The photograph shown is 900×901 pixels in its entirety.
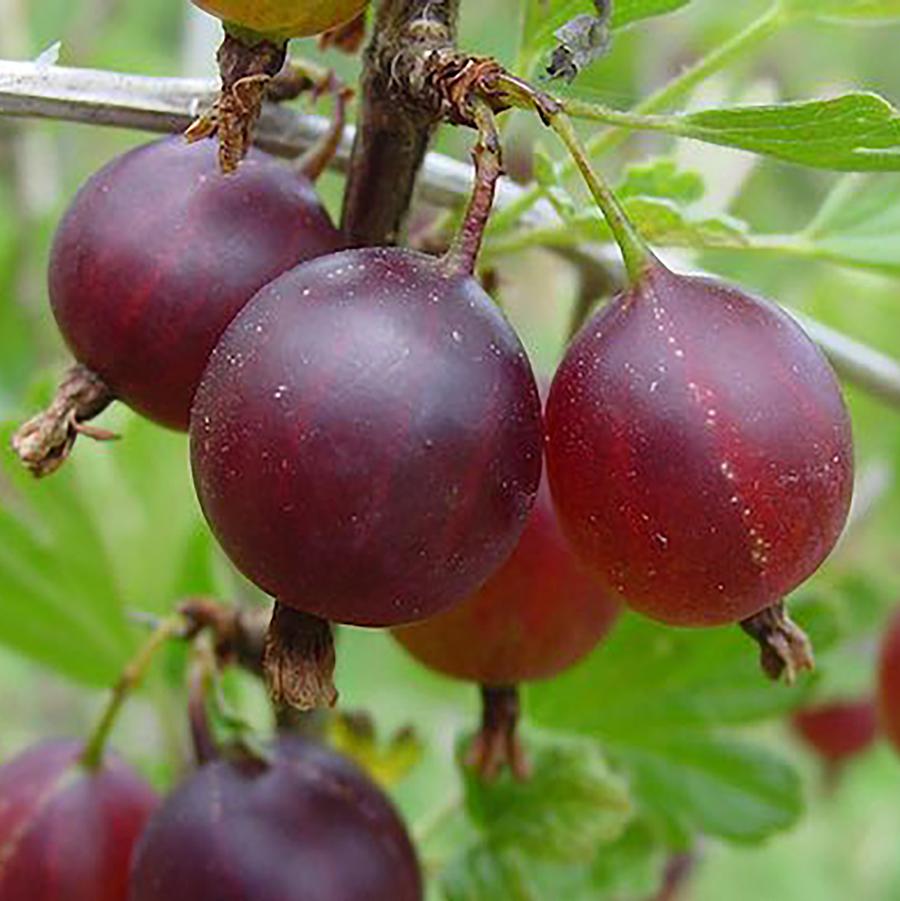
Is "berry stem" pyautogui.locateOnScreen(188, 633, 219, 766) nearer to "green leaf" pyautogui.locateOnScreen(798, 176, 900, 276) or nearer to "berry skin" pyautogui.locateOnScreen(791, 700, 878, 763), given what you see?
"green leaf" pyautogui.locateOnScreen(798, 176, 900, 276)

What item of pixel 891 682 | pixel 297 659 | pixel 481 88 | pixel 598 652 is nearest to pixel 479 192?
pixel 481 88

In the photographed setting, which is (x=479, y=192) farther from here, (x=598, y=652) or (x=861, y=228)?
(x=598, y=652)

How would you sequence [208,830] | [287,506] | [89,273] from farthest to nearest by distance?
1. [208,830]
2. [89,273]
3. [287,506]

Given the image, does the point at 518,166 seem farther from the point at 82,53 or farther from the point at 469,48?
the point at 82,53

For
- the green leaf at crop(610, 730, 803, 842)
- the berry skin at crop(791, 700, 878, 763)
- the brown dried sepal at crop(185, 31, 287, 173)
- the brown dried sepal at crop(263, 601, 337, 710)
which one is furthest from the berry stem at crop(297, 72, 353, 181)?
the berry skin at crop(791, 700, 878, 763)

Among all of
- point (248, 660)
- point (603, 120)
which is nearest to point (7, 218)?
point (248, 660)

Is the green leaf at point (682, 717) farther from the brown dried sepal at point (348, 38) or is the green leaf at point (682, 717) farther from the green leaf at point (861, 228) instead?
the brown dried sepal at point (348, 38)
